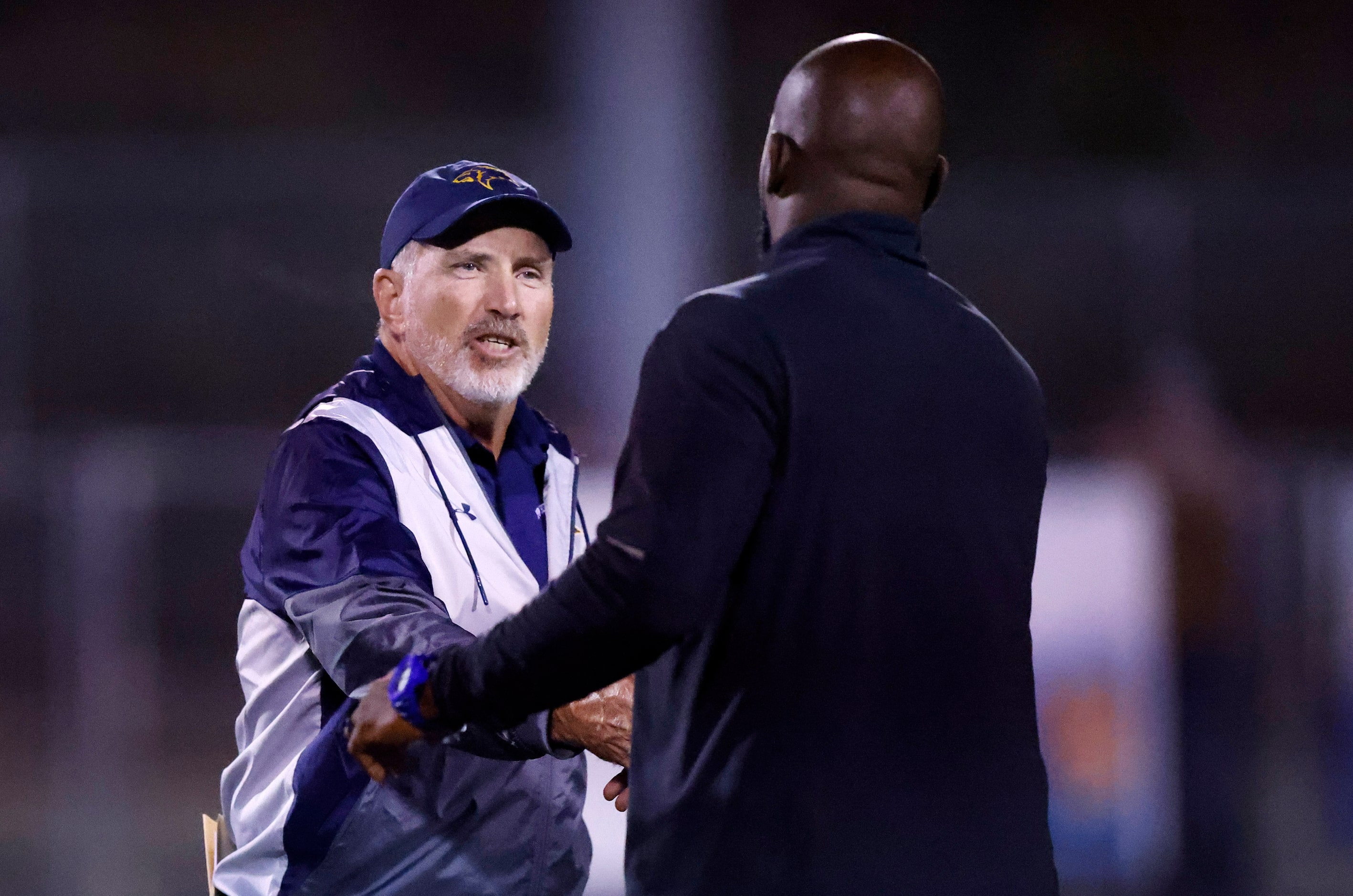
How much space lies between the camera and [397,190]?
20.3 feet

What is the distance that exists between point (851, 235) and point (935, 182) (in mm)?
185

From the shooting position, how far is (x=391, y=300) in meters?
2.44

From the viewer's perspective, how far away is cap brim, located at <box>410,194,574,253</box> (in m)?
2.32

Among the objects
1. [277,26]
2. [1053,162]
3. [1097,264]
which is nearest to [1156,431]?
[1097,264]

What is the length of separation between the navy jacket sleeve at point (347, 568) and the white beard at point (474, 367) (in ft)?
0.84

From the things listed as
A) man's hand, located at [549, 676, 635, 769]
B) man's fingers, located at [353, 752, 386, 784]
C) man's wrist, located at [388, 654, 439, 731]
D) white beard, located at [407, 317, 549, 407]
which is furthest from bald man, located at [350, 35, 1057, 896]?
white beard, located at [407, 317, 549, 407]

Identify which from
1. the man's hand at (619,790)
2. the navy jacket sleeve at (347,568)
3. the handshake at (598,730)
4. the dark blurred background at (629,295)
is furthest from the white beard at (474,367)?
the dark blurred background at (629,295)

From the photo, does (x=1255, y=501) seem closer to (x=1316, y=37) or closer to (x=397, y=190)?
(x=397, y=190)

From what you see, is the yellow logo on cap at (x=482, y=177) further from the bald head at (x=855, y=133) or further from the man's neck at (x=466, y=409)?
the bald head at (x=855, y=133)

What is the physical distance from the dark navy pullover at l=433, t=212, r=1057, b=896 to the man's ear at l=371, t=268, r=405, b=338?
3.23 ft

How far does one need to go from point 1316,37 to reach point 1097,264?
422 centimetres

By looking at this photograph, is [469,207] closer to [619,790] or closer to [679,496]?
[619,790]

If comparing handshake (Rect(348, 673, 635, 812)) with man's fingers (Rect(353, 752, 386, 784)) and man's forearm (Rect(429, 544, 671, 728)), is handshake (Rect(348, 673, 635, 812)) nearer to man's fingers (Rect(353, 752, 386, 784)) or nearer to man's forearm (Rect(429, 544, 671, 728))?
man's fingers (Rect(353, 752, 386, 784))

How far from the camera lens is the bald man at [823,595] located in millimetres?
1435
